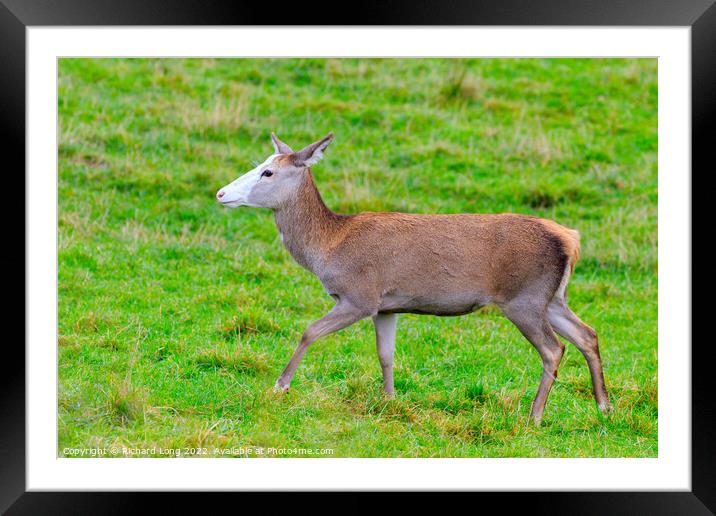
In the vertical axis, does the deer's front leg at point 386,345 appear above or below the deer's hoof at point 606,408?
above

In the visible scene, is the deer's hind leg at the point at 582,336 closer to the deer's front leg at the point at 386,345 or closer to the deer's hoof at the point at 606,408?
the deer's hoof at the point at 606,408

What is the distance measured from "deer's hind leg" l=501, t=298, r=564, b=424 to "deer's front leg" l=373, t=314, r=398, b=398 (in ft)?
3.04

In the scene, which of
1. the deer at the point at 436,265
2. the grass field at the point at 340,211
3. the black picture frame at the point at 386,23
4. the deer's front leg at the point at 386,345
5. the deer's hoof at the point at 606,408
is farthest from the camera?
the deer's front leg at the point at 386,345

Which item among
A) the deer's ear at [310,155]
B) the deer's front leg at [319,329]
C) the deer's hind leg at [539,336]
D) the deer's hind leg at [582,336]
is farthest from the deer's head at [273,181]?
the deer's hind leg at [582,336]

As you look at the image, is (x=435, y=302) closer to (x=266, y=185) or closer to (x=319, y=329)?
(x=319, y=329)

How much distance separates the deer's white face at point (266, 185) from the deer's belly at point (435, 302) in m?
1.16

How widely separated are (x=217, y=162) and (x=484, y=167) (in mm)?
3358

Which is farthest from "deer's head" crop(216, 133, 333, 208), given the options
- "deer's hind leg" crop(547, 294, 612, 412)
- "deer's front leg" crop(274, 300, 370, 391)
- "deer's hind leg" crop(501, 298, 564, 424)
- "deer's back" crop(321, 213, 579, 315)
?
"deer's hind leg" crop(547, 294, 612, 412)

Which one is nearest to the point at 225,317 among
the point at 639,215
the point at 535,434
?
the point at 535,434

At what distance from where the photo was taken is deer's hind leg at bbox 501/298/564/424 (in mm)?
8391

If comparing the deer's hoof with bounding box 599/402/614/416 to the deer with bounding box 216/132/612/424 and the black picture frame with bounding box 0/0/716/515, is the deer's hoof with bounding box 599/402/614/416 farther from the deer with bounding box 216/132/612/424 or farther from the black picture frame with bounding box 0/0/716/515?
the black picture frame with bounding box 0/0/716/515

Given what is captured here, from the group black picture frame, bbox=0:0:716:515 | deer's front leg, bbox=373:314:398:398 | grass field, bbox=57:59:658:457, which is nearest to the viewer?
black picture frame, bbox=0:0:716:515

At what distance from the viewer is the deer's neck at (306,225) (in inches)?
340

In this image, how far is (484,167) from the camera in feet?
45.5
